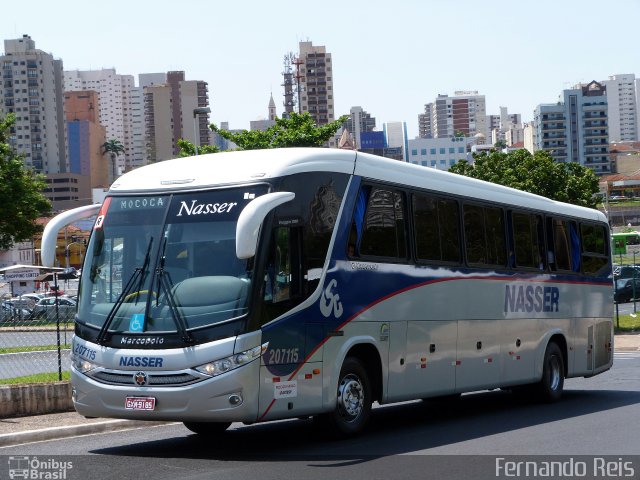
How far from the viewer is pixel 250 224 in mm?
10711

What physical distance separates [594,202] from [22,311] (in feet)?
128

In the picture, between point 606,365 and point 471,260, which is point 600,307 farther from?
point 471,260

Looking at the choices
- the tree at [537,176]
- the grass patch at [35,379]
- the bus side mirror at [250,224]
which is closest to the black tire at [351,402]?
the bus side mirror at [250,224]

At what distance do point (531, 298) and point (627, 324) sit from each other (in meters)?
28.1

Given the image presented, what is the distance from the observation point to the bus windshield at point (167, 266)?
11445 mm

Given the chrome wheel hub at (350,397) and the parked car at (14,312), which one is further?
the parked car at (14,312)

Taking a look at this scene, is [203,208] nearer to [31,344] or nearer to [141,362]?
[141,362]

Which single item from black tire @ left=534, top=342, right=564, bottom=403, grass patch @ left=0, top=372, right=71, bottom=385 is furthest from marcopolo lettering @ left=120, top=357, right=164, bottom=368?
black tire @ left=534, top=342, right=564, bottom=403

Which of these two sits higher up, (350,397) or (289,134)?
(289,134)

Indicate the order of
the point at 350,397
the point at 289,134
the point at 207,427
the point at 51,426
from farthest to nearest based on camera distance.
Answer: the point at 289,134, the point at 51,426, the point at 207,427, the point at 350,397

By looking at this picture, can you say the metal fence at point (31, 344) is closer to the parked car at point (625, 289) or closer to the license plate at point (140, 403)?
the license plate at point (140, 403)

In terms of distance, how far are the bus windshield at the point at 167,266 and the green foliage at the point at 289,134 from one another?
34842 millimetres

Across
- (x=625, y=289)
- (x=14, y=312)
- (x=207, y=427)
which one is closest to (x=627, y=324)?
(x=625, y=289)

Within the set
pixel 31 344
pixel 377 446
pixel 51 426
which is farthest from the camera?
pixel 31 344
